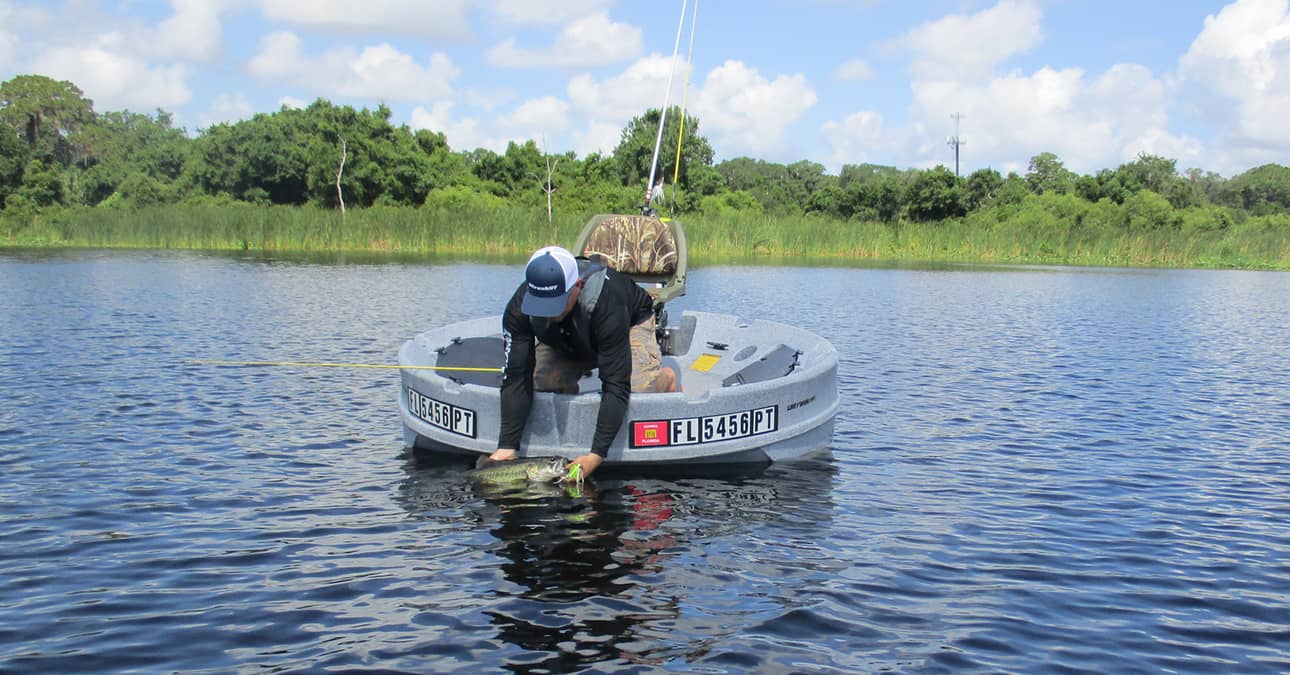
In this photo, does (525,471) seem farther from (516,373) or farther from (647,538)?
(647,538)

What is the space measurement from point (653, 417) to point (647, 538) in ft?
3.26

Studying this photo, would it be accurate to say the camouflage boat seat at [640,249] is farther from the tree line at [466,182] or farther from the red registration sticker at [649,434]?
the tree line at [466,182]

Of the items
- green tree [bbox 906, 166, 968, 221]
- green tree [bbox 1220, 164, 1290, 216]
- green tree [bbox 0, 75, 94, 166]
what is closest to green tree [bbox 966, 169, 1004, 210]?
green tree [bbox 906, 166, 968, 221]

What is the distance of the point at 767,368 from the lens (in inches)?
359

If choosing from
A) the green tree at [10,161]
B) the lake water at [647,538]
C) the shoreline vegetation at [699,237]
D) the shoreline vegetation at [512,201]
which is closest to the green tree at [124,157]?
the shoreline vegetation at [512,201]

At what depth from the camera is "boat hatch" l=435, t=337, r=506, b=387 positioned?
8.22 meters

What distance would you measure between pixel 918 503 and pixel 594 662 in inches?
139

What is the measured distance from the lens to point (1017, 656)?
15.0 ft

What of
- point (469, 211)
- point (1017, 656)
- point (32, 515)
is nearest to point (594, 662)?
point (1017, 656)

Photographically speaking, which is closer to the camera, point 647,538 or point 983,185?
point 647,538

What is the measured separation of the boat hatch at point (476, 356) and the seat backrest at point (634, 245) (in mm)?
1469

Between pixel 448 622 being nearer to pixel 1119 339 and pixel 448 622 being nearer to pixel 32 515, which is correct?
pixel 32 515

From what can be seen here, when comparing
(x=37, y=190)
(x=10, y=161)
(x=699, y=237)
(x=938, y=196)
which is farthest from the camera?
(x=10, y=161)

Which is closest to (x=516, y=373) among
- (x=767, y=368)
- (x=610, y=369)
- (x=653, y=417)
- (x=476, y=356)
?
(x=610, y=369)
